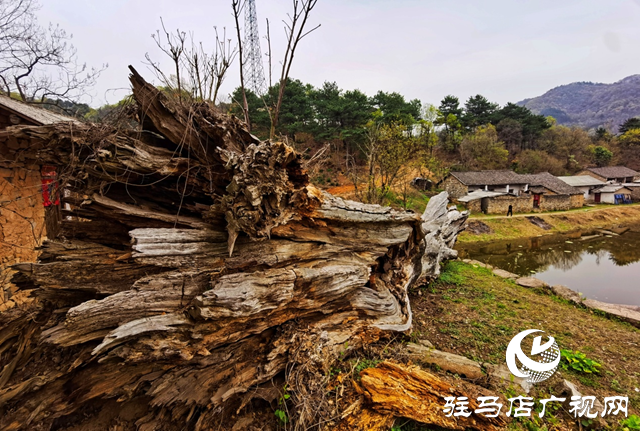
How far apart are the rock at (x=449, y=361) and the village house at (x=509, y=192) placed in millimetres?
22356

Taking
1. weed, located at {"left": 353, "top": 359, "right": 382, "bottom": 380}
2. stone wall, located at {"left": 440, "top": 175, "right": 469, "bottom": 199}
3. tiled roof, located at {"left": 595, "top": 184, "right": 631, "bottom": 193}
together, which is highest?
stone wall, located at {"left": 440, "top": 175, "right": 469, "bottom": 199}

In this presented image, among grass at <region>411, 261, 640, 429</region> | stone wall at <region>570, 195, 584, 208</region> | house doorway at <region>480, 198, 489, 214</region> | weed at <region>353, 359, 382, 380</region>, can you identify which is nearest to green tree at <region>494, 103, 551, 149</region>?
stone wall at <region>570, 195, 584, 208</region>

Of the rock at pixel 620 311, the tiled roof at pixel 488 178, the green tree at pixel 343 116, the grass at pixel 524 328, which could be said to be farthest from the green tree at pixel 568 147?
the grass at pixel 524 328

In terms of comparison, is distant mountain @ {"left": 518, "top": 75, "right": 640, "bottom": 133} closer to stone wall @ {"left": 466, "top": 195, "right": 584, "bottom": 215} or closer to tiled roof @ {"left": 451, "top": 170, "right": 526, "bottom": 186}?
stone wall @ {"left": 466, "top": 195, "right": 584, "bottom": 215}

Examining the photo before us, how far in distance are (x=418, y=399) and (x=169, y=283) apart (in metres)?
2.85

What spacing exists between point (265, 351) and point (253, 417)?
644mm

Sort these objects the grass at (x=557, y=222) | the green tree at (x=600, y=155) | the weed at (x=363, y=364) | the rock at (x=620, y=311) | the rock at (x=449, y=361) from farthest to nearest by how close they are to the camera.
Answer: the green tree at (x=600, y=155) → the grass at (x=557, y=222) → the rock at (x=620, y=311) → the rock at (x=449, y=361) → the weed at (x=363, y=364)

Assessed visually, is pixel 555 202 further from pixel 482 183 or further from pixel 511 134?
pixel 511 134

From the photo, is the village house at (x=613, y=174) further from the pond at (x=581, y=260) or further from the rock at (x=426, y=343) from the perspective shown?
the rock at (x=426, y=343)

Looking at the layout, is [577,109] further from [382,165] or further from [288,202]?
[288,202]

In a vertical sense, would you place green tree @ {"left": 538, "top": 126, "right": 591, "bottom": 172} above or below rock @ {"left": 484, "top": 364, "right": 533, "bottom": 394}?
above

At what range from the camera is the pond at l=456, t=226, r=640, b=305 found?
9.56m

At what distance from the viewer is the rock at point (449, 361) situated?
11.7 feet

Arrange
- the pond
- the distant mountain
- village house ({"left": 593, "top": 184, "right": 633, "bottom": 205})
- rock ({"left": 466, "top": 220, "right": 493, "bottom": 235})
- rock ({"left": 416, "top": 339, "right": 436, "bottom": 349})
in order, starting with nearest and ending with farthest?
rock ({"left": 416, "top": 339, "right": 436, "bottom": 349}), the pond, rock ({"left": 466, "top": 220, "right": 493, "bottom": 235}), village house ({"left": 593, "top": 184, "right": 633, "bottom": 205}), the distant mountain
